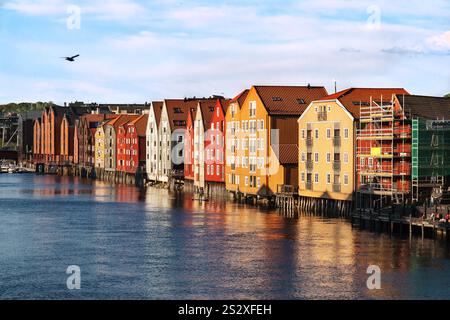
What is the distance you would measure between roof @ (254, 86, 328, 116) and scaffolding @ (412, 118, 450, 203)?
74.6ft

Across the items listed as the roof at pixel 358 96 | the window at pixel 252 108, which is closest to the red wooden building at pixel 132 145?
the window at pixel 252 108

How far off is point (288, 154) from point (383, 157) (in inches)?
763

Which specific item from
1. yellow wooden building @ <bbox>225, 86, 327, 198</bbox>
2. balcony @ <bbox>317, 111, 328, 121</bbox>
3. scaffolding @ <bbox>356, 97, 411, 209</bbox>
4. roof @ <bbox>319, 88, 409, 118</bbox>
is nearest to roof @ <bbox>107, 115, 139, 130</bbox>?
yellow wooden building @ <bbox>225, 86, 327, 198</bbox>

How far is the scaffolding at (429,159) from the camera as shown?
77000 millimetres

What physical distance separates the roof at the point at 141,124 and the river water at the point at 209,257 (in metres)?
69.1

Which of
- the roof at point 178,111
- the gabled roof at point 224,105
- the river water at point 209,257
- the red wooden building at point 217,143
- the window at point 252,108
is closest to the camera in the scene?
the river water at point 209,257

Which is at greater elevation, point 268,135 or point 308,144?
point 268,135

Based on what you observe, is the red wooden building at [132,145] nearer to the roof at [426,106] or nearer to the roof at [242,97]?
the roof at [242,97]

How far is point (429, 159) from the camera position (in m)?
78.0

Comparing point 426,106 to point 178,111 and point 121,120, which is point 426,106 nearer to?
point 178,111

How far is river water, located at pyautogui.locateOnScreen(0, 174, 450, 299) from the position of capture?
4862 centimetres

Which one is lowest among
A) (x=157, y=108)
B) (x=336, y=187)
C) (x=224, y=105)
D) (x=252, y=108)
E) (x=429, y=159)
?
(x=336, y=187)

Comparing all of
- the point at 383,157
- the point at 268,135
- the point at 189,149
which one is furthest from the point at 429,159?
the point at 189,149

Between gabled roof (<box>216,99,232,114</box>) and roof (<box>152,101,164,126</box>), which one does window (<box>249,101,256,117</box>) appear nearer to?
gabled roof (<box>216,99,232,114</box>)
